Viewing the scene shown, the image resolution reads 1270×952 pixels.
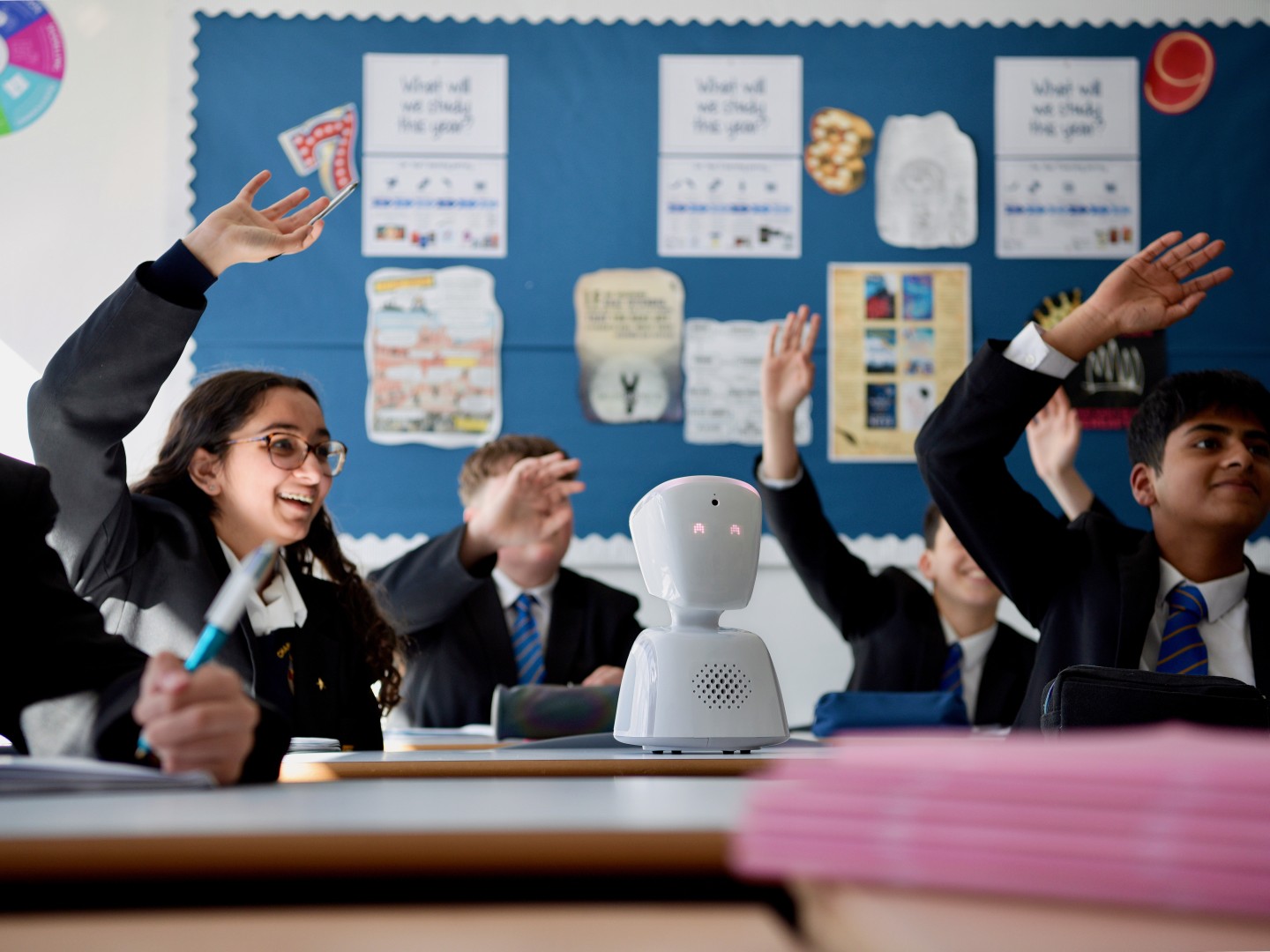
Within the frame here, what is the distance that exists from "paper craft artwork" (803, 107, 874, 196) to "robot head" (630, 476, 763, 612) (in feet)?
8.32

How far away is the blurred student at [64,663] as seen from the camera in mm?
1057

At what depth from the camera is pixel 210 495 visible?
8.22 ft

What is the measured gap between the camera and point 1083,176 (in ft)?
13.7

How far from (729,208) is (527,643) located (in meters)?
1.62

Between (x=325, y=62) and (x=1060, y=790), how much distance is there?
4.06 meters

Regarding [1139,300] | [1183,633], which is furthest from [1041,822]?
[1139,300]

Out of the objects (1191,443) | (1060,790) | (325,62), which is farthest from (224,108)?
(1060,790)

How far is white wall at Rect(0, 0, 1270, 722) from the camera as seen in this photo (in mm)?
4059

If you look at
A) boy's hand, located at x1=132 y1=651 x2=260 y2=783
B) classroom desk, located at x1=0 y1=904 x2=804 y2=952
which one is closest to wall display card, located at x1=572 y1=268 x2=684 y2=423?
boy's hand, located at x1=132 y1=651 x2=260 y2=783

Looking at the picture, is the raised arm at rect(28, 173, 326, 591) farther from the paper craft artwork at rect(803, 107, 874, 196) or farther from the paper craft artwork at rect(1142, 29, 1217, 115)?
the paper craft artwork at rect(1142, 29, 1217, 115)

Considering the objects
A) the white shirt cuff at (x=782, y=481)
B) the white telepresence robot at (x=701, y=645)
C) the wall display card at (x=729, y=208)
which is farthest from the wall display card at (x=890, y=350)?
the white telepresence robot at (x=701, y=645)

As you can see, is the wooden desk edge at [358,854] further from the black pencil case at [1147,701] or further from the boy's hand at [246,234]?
the boy's hand at [246,234]

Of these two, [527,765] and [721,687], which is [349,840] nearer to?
[527,765]

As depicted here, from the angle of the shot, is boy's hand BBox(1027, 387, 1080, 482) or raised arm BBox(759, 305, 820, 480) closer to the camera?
raised arm BBox(759, 305, 820, 480)
